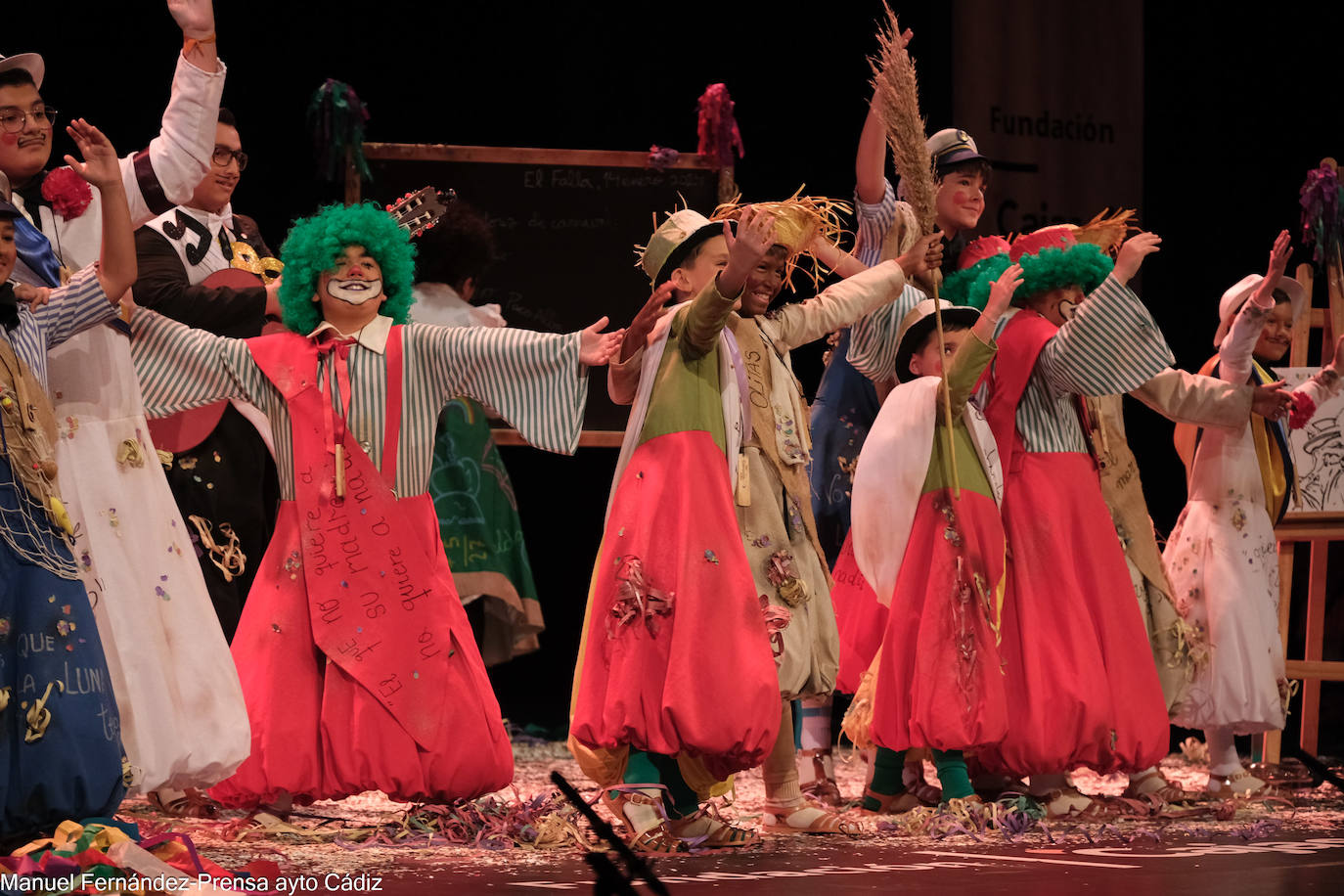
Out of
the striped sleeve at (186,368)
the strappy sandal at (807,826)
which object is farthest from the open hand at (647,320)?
the strappy sandal at (807,826)

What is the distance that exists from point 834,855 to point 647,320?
4.12 ft

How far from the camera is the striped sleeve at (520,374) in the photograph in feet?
13.3

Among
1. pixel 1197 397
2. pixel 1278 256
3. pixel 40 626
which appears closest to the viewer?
pixel 40 626

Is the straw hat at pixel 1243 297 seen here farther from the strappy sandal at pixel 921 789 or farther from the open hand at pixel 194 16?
the open hand at pixel 194 16

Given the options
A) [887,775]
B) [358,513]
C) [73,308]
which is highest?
[73,308]

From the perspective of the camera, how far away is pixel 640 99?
654 cm

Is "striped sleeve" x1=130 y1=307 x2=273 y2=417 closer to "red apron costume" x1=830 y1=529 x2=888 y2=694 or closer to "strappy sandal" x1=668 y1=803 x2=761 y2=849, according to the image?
"strappy sandal" x1=668 y1=803 x2=761 y2=849

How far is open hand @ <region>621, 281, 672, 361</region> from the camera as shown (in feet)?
12.8

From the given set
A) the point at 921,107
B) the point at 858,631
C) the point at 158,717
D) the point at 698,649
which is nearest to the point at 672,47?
the point at 921,107

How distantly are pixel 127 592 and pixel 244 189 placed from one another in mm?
2765

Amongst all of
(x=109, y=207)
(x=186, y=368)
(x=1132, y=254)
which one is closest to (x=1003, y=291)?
(x=1132, y=254)

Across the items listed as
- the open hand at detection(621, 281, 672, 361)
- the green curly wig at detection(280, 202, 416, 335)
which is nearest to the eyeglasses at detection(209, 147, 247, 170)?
the green curly wig at detection(280, 202, 416, 335)

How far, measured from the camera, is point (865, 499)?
4594 millimetres

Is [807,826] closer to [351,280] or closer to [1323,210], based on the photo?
[351,280]
